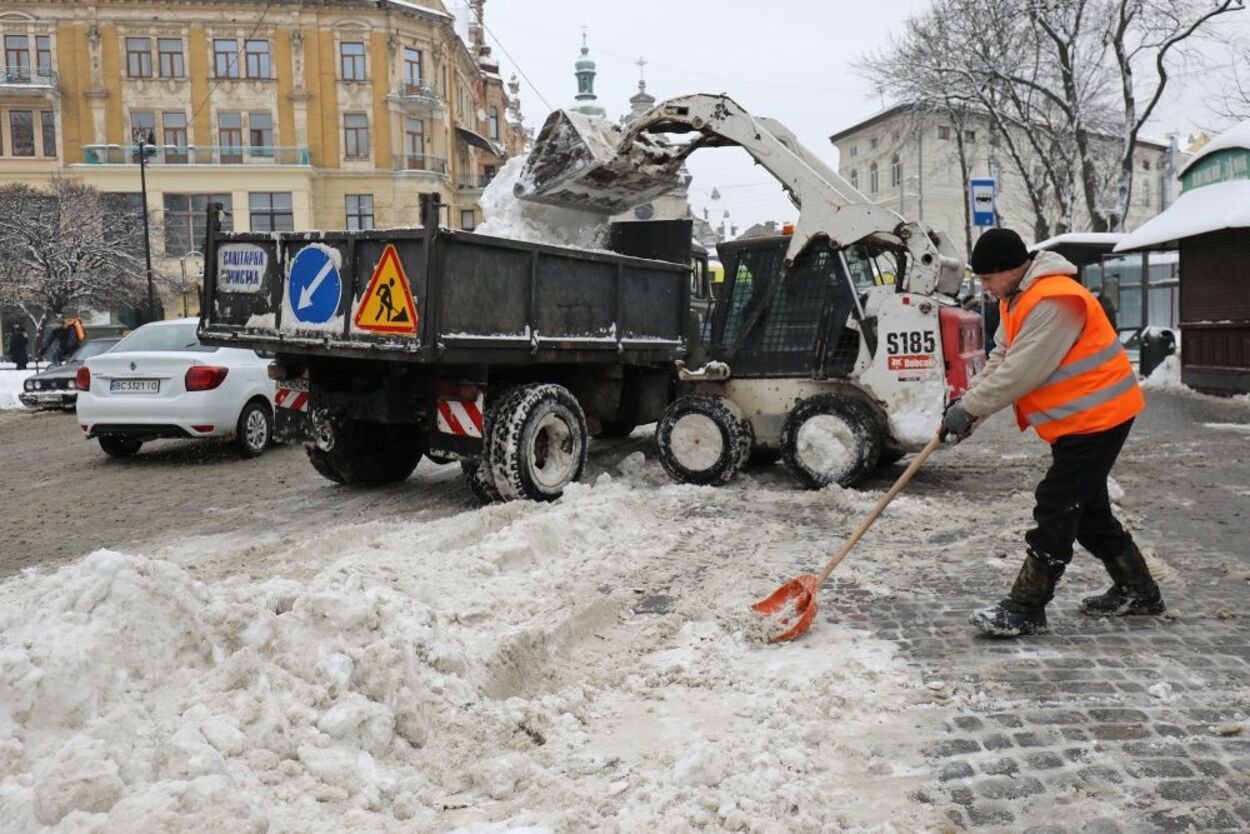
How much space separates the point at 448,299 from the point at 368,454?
8.80 feet

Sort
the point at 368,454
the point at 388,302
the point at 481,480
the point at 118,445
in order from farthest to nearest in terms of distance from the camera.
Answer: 1. the point at 118,445
2. the point at 368,454
3. the point at 481,480
4. the point at 388,302

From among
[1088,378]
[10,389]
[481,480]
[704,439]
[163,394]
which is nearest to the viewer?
[1088,378]

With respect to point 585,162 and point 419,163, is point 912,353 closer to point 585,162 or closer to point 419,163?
point 585,162

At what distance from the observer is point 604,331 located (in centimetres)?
853

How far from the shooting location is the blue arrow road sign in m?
7.42

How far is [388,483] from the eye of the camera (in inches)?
368

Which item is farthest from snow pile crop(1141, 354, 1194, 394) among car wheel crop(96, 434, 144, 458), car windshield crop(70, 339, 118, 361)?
car windshield crop(70, 339, 118, 361)

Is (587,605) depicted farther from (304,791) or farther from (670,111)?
(670,111)

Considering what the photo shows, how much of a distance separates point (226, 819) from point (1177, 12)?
1088 inches

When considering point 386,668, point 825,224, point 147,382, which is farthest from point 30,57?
point 386,668

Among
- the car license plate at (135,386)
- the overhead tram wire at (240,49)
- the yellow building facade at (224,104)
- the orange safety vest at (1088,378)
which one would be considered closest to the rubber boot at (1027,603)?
the orange safety vest at (1088,378)

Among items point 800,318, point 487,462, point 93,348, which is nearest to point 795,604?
point 487,462

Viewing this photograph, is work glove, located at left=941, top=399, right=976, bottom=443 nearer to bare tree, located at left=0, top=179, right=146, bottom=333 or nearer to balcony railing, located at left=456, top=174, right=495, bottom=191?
bare tree, located at left=0, top=179, right=146, bottom=333

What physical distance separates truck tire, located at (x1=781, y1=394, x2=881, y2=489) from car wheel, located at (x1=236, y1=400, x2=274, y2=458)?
5.67m
